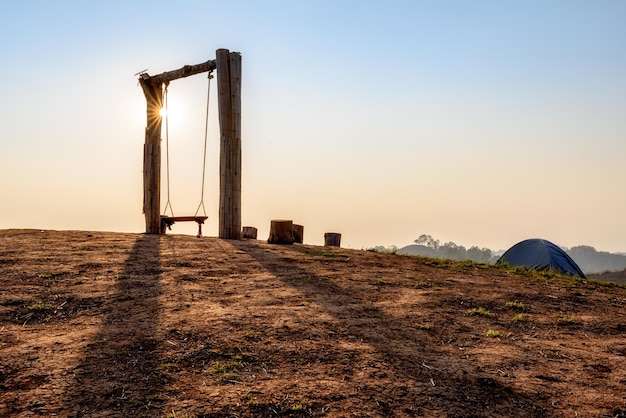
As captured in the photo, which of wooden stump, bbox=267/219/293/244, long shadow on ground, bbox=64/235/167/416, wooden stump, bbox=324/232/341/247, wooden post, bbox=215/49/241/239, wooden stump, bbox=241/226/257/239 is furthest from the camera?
wooden stump, bbox=324/232/341/247

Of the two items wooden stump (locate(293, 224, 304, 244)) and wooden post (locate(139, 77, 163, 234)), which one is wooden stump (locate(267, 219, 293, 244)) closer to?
wooden stump (locate(293, 224, 304, 244))

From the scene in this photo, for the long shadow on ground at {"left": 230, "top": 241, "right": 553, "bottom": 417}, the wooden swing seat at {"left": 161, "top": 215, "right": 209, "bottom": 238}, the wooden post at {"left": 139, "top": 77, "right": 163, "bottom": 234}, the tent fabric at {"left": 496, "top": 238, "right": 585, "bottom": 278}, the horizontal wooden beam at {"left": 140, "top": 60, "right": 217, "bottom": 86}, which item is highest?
the horizontal wooden beam at {"left": 140, "top": 60, "right": 217, "bottom": 86}

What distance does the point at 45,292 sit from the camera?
767 centimetres

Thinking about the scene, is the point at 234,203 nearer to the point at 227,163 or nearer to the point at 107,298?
the point at 227,163

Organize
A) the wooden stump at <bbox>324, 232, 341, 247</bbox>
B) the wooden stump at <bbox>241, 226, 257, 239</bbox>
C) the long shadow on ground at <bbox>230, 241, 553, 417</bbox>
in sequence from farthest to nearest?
the wooden stump at <bbox>324, 232, 341, 247</bbox> → the wooden stump at <bbox>241, 226, 257, 239</bbox> → the long shadow on ground at <bbox>230, 241, 553, 417</bbox>

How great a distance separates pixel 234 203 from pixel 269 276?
482 cm

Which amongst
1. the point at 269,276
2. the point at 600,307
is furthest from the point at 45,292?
the point at 600,307

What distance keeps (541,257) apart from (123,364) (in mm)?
16142

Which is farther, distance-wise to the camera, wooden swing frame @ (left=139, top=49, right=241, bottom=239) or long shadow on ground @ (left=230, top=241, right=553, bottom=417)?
wooden swing frame @ (left=139, top=49, right=241, bottom=239)

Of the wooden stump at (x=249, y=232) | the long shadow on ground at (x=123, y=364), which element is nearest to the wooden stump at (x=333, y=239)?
the wooden stump at (x=249, y=232)

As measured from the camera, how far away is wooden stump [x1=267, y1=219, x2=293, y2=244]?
13.8m

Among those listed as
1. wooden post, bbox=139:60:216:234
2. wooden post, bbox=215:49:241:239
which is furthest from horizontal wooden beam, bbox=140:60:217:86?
wooden post, bbox=215:49:241:239

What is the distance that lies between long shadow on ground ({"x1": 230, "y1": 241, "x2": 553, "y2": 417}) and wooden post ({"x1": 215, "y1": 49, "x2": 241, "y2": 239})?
6242 mm

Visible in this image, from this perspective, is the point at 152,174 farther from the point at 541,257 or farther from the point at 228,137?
the point at 541,257
